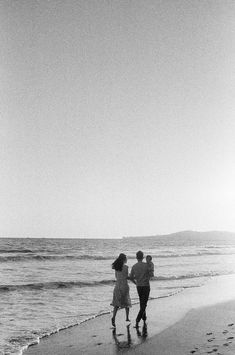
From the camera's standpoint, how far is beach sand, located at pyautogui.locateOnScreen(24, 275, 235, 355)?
337 inches

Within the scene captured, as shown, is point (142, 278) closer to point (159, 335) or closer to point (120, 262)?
point (120, 262)

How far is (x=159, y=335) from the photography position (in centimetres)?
988

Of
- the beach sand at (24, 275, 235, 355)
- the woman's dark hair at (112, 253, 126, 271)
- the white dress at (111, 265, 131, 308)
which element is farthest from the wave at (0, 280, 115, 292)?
the woman's dark hair at (112, 253, 126, 271)

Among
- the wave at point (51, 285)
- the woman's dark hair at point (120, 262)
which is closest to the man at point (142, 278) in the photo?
the woman's dark hair at point (120, 262)

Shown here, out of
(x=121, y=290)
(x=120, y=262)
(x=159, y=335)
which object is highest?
(x=120, y=262)

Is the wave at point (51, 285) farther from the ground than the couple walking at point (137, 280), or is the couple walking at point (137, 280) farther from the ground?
the couple walking at point (137, 280)

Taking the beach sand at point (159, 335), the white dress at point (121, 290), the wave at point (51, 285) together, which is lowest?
the beach sand at point (159, 335)

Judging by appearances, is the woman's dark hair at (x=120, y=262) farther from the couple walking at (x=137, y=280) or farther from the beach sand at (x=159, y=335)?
the beach sand at (x=159, y=335)

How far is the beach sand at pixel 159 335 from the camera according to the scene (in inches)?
337

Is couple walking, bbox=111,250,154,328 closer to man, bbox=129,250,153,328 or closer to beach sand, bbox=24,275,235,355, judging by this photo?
man, bbox=129,250,153,328

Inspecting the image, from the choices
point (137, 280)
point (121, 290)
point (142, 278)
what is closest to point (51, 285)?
point (121, 290)

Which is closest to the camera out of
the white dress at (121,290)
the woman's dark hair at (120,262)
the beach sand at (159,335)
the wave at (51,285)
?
the beach sand at (159,335)

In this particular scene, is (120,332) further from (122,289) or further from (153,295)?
(153,295)

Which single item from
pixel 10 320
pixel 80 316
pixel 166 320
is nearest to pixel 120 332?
pixel 166 320
